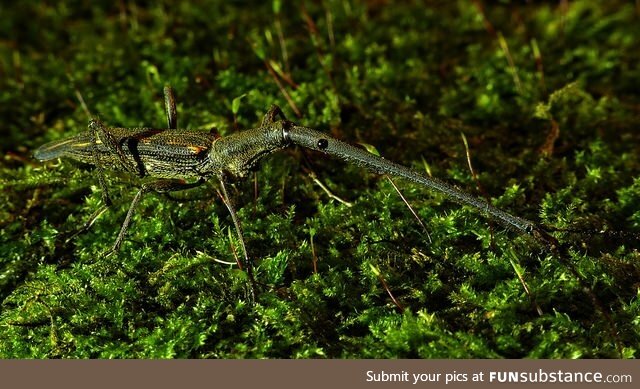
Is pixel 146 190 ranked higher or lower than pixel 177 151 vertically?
lower

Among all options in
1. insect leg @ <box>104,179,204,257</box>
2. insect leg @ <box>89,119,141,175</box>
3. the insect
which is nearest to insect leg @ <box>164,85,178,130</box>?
the insect

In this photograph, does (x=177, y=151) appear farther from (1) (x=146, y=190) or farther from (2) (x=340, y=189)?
(2) (x=340, y=189)

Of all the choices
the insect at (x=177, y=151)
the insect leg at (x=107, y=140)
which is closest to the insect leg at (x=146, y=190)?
the insect at (x=177, y=151)

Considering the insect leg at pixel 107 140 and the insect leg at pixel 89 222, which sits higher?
the insect leg at pixel 107 140

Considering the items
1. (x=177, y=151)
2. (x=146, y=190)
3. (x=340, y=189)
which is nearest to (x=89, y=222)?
(x=146, y=190)

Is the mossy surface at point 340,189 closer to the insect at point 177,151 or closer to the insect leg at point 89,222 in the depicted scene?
the insect leg at point 89,222

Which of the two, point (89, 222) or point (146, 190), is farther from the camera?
point (89, 222)
